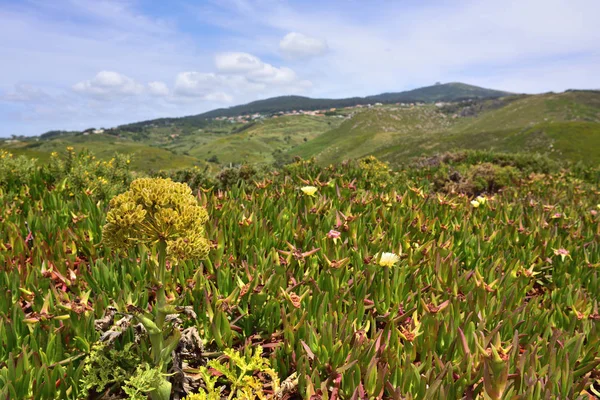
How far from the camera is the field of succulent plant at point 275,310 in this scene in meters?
2.19

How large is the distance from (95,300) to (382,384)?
6.09 feet

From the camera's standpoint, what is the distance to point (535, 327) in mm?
2797

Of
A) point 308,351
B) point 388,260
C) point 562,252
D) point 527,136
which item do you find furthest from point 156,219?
point 527,136

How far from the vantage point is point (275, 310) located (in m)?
2.77

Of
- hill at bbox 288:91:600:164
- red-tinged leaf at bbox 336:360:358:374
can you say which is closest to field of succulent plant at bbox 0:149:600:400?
red-tinged leaf at bbox 336:360:358:374

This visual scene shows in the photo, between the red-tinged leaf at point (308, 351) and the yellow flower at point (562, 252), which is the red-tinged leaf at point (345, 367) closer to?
the red-tinged leaf at point (308, 351)

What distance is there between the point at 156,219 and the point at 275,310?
1035 mm

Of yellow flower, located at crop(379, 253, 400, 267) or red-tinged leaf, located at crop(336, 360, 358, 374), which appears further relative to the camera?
yellow flower, located at crop(379, 253, 400, 267)

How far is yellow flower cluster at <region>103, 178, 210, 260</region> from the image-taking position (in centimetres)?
228

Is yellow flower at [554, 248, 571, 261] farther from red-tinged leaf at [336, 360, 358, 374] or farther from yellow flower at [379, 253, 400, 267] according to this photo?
red-tinged leaf at [336, 360, 358, 374]

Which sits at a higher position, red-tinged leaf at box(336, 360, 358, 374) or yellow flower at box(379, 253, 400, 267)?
yellow flower at box(379, 253, 400, 267)

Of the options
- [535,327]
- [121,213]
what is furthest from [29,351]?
[535,327]

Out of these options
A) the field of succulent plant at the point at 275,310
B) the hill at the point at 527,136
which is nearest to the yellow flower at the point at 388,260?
the field of succulent plant at the point at 275,310

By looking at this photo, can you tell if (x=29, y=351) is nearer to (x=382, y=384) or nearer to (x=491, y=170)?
(x=382, y=384)
